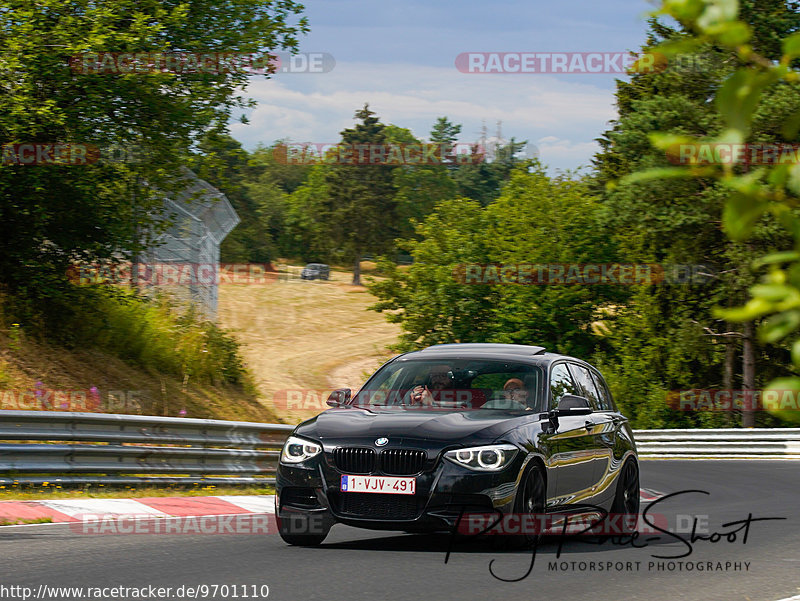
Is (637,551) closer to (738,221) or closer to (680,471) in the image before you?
(738,221)

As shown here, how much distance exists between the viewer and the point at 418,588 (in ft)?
23.2

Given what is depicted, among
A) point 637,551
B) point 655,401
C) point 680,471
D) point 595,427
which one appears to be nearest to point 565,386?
point 595,427

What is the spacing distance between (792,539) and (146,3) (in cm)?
1482

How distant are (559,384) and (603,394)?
1423 mm

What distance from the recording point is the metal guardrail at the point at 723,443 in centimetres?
2889

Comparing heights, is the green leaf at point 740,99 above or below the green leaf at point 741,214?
above

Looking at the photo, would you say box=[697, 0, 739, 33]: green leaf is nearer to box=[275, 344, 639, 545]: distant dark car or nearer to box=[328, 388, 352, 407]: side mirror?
box=[275, 344, 639, 545]: distant dark car

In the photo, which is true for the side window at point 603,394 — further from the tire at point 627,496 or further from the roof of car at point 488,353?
the roof of car at point 488,353

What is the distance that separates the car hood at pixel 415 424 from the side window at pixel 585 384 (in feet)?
4.79

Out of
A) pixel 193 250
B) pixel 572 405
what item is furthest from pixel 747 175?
pixel 193 250

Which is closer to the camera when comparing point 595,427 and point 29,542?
point 29,542

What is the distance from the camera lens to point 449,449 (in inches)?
327

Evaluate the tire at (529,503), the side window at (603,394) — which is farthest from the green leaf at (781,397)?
the side window at (603,394)

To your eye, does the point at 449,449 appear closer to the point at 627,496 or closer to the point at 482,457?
the point at 482,457
